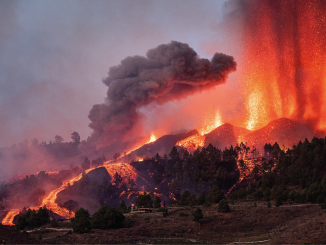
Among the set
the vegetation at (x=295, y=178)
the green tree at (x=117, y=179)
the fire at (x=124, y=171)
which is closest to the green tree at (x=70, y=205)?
the green tree at (x=117, y=179)

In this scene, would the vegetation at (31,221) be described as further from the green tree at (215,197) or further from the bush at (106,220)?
the green tree at (215,197)

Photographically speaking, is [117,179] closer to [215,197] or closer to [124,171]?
[124,171]

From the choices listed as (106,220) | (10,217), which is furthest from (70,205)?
(106,220)

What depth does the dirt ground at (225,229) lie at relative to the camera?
43312 mm

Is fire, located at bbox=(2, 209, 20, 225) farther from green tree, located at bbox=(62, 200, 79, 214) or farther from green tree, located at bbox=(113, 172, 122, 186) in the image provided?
green tree, located at bbox=(113, 172, 122, 186)

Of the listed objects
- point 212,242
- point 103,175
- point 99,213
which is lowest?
point 212,242

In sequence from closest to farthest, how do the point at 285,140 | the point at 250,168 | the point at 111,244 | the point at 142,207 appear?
the point at 111,244 < the point at 142,207 < the point at 250,168 < the point at 285,140

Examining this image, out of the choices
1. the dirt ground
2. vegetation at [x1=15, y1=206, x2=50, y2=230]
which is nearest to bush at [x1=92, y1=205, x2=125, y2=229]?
the dirt ground

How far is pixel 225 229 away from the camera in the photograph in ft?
176

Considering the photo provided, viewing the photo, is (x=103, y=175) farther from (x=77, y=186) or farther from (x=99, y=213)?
(x=99, y=213)

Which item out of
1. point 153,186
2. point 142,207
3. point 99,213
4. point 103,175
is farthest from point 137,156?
point 99,213

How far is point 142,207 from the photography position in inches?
3226

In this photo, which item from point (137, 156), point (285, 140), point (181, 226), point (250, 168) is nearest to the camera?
point (181, 226)

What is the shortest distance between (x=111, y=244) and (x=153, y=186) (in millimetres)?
85920
